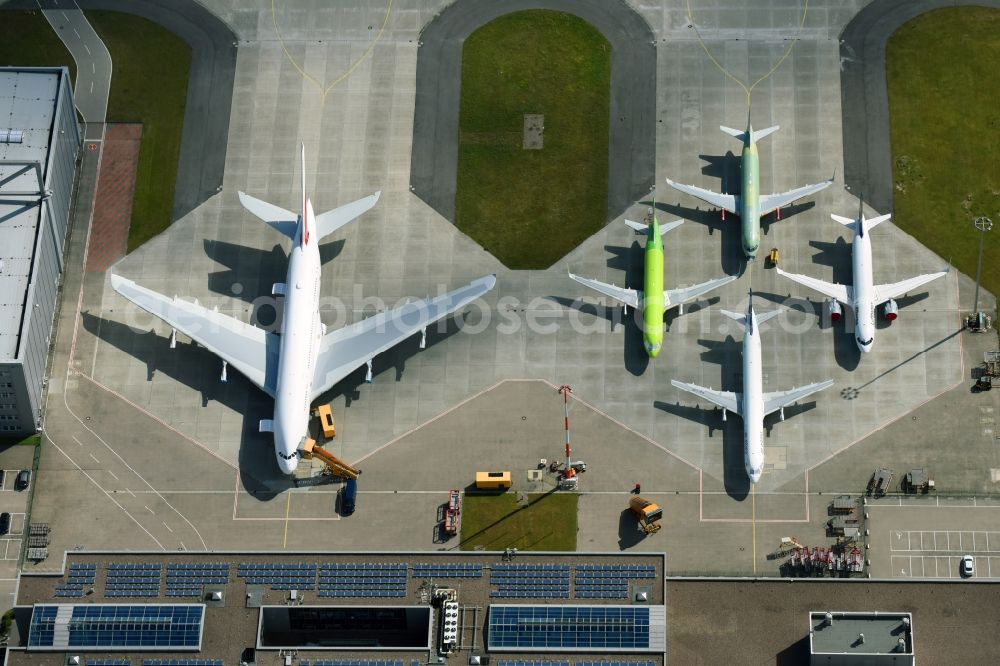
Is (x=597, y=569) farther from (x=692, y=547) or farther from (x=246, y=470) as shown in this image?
(x=246, y=470)

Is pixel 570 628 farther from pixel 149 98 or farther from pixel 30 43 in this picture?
pixel 30 43

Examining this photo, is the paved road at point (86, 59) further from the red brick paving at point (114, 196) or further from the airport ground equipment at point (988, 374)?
the airport ground equipment at point (988, 374)

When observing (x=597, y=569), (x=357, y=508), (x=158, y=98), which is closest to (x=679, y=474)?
(x=597, y=569)

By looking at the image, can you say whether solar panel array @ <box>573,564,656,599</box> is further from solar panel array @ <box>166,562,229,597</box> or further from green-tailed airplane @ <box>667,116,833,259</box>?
green-tailed airplane @ <box>667,116,833,259</box>

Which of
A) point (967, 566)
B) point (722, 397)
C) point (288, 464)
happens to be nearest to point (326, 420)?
point (288, 464)

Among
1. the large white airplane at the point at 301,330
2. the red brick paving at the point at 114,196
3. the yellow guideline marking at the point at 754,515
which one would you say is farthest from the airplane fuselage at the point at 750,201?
the red brick paving at the point at 114,196

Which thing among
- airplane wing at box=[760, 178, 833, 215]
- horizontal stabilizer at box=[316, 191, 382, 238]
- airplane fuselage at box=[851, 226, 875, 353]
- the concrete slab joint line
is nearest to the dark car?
horizontal stabilizer at box=[316, 191, 382, 238]
